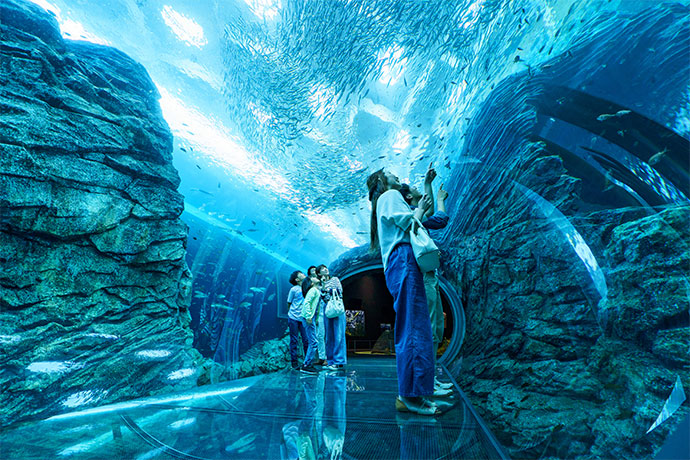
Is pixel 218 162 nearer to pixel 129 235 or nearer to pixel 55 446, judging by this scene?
pixel 129 235

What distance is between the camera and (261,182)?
9938 millimetres

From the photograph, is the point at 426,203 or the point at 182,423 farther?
the point at 426,203

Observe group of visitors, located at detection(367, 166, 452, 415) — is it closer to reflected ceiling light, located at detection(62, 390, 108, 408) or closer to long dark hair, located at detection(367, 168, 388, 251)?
long dark hair, located at detection(367, 168, 388, 251)

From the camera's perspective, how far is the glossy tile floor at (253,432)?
137 centimetres

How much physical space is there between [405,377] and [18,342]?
507cm

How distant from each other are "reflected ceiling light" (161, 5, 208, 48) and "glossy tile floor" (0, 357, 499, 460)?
22.5 feet

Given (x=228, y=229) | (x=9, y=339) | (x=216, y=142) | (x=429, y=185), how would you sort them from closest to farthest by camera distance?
(x=429, y=185) → (x=9, y=339) → (x=216, y=142) → (x=228, y=229)

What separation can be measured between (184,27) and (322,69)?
9.95 ft

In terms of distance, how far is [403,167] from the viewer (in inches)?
376

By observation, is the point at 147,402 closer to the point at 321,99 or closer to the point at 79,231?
the point at 79,231

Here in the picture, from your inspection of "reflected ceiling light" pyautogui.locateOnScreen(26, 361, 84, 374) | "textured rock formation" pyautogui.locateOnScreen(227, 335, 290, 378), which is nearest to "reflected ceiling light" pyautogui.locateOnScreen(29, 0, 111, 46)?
"reflected ceiling light" pyautogui.locateOnScreen(26, 361, 84, 374)

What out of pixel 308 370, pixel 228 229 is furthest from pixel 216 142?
pixel 228 229

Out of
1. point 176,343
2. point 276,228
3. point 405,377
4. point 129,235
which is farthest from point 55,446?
point 276,228

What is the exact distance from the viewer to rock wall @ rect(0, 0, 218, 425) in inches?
139
